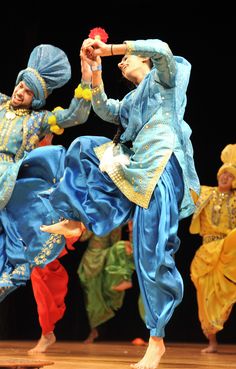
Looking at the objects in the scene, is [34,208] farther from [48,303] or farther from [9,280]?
[48,303]

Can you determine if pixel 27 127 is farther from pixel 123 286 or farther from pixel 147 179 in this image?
pixel 123 286

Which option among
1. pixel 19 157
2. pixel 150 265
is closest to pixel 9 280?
pixel 19 157

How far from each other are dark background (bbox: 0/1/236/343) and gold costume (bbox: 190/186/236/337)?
3.57 ft

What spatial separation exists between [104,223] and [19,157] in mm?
1225

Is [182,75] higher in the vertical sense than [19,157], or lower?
higher

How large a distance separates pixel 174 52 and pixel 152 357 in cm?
409

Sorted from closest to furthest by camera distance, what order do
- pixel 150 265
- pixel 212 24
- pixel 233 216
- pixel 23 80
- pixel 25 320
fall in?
pixel 150 265 < pixel 23 80 < pixel 233 216 < pixel 212 24 < pixel 25 320

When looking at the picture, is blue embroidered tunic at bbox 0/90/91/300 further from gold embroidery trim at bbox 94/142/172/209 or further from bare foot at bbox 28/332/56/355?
gold embroidery trim at bbox 94/142/172/209

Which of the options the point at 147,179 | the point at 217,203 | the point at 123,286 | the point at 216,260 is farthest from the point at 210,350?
the point at 147,179

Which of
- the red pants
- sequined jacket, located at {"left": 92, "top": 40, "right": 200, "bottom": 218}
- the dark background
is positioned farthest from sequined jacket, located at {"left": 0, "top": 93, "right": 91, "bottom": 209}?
the dark background

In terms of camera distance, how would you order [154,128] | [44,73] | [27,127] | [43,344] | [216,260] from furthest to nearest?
1. [216,260]
2. [43,344]
3. [44,73]
4. [27,127]
5. [154,128]

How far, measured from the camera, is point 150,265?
3826 mm

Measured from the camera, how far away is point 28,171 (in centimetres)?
487

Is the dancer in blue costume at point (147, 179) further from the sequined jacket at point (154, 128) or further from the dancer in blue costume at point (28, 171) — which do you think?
the dancer in blue costume at point (28, 171)
